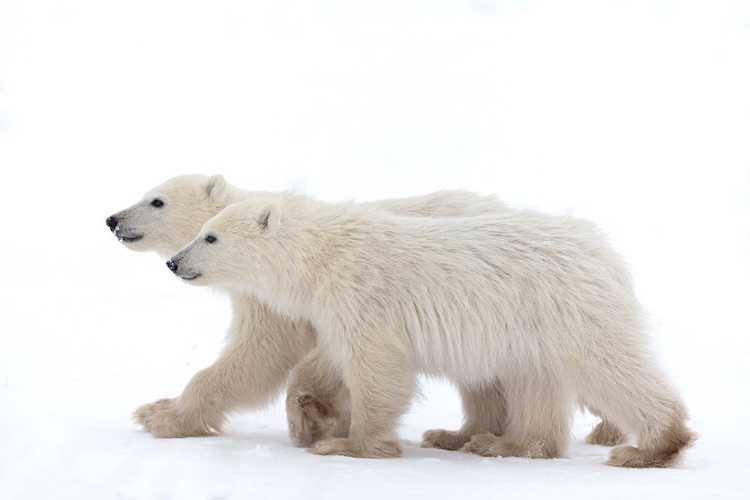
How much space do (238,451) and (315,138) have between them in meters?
12.0

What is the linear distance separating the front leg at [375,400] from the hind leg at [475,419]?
0.87 m

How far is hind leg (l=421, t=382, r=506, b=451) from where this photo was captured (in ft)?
22.6

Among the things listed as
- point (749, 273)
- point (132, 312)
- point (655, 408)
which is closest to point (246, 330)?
point (655, 408)

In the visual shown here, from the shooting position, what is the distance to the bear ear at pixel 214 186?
732 centimetres

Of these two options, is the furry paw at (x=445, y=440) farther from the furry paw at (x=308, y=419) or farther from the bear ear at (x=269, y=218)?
the bear ear at (x=269, y=218)

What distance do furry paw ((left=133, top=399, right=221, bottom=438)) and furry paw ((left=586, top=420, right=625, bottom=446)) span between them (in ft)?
8.26

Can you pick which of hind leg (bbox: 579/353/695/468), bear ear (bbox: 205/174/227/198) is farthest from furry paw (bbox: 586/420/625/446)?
bear ear (bbox: 205/174/227/198)

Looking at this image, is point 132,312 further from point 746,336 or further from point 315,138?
point 315,138

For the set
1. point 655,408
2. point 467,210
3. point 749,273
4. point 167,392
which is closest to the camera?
point 655,408

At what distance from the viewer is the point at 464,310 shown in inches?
242

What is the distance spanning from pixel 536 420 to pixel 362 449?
3.58 feet

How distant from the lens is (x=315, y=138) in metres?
17.5

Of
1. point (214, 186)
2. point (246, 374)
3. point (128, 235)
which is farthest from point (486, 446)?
point (128, 235)

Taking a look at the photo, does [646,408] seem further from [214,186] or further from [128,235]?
[128,235]
